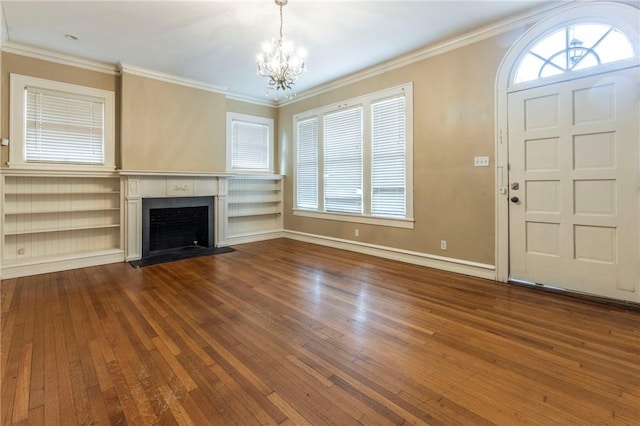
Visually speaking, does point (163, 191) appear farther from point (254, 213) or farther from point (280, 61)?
point (280, 61)

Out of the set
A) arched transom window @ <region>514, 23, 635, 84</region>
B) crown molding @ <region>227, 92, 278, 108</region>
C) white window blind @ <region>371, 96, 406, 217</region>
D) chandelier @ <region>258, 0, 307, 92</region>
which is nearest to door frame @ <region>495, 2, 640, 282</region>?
arched transom window @ <region>514, 23, 635, 84</region>

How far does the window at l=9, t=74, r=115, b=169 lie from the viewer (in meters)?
4.08

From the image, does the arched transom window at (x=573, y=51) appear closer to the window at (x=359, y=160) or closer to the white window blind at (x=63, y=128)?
the window at (x=359, y=160)

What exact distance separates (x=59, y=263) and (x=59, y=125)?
1.99 m

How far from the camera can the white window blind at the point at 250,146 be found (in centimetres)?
629

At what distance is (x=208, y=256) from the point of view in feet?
16.6

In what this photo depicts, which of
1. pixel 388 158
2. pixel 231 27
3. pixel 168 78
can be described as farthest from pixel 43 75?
pixel 388 158

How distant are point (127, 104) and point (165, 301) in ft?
11.1

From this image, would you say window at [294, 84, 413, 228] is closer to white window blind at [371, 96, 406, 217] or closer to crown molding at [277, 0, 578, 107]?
white window blind at [371, 96, 406, 217]

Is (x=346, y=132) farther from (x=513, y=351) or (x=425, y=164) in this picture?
(x=513, y=351)

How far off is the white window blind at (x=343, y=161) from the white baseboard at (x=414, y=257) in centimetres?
61

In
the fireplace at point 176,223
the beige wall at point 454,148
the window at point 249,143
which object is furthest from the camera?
the window at point 249,143

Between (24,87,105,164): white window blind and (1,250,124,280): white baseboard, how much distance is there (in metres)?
1.41

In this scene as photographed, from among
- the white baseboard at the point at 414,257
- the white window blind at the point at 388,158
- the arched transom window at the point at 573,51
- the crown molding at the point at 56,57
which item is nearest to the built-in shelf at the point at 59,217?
the crown molding at the point at 56,57
